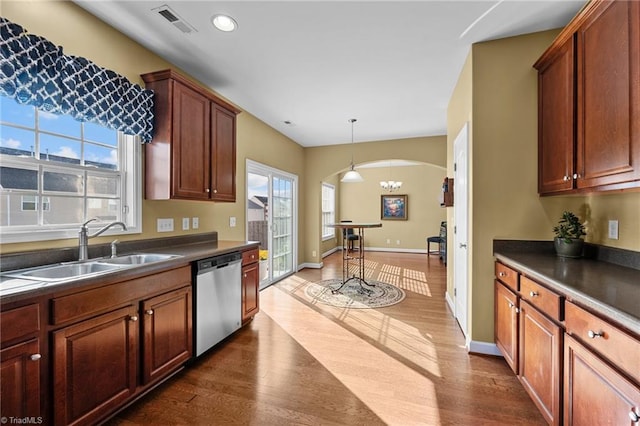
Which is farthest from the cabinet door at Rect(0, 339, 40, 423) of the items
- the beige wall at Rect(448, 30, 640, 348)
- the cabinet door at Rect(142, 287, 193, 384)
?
the beige wall at Rect(448, 30, 640, 348)

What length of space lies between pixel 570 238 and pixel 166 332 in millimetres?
2973

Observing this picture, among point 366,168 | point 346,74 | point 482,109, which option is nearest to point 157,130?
point 346,74

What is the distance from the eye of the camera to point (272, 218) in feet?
16.1

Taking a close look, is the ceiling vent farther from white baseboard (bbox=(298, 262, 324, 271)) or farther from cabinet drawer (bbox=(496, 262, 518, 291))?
white baseboard (bbox=(298, 262, 324, 271))

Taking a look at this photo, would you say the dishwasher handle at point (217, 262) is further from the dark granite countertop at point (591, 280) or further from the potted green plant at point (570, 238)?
the potted green plant at point (570, 238)

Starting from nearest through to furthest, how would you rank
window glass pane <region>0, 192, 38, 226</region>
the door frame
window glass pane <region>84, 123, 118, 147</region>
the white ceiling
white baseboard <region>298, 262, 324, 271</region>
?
window glass pane <region>0, 192, 38, 226</region>, the white ceiling, window glass pane <region>84, 123, 118, 147</region>, the door frame, white baseboard <region>298, 262, 324, 271</region>

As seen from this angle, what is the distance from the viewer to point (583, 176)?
1760mm

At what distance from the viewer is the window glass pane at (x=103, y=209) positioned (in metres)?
2.19

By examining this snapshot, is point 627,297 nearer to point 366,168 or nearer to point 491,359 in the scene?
point 491,359

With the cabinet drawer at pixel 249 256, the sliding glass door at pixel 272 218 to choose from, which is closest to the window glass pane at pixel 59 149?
the cabinet drawer at pixel 249 256

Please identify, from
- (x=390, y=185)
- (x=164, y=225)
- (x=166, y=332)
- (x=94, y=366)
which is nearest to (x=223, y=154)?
(x=164, y=225)

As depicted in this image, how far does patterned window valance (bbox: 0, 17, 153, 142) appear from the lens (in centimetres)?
159

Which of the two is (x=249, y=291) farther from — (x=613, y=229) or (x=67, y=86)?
(x=613, y=229)

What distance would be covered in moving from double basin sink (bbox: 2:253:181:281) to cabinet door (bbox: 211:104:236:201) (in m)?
0.93
